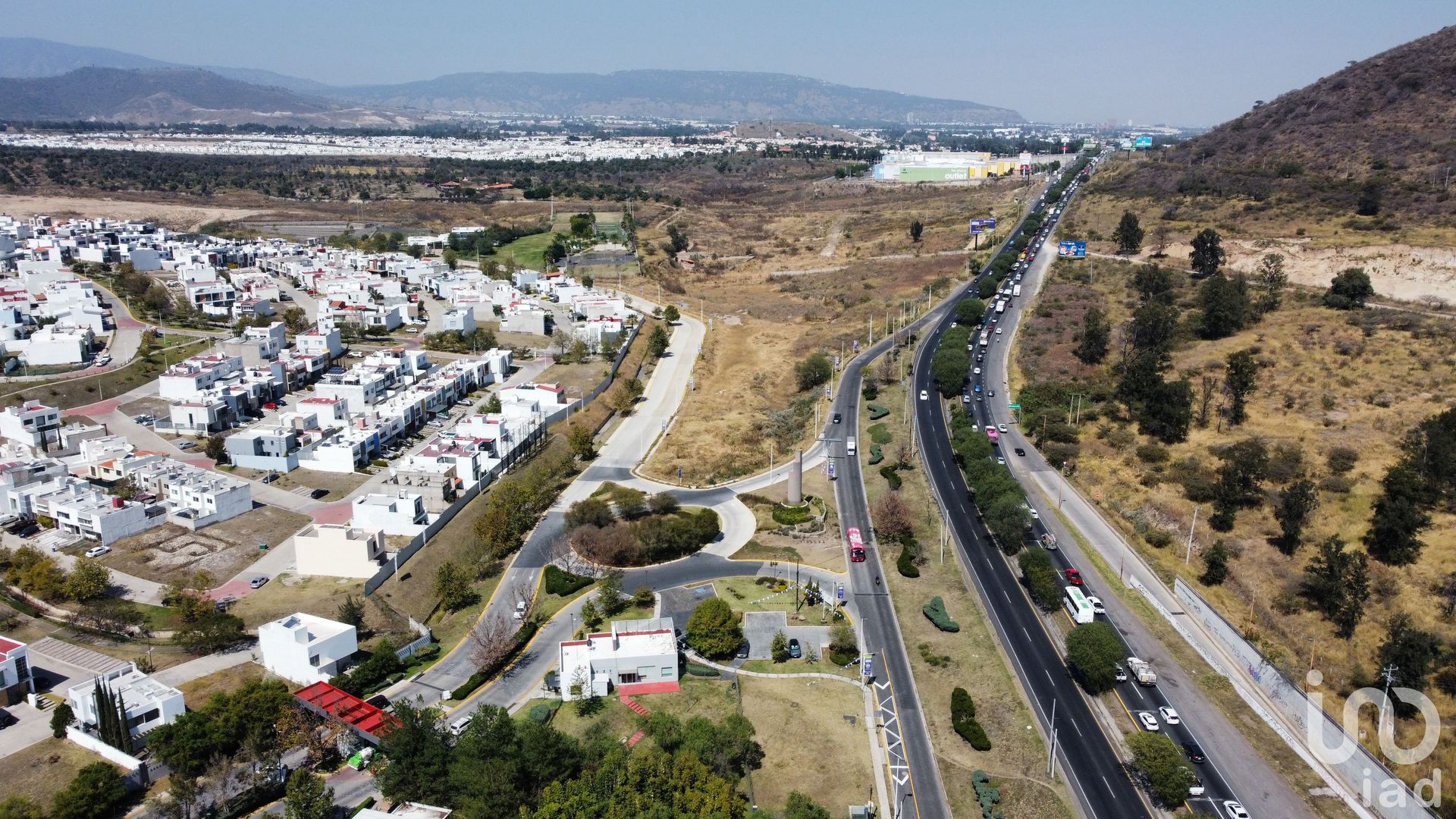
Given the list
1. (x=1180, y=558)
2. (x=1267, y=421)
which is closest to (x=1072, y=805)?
(x=1180, y=558)

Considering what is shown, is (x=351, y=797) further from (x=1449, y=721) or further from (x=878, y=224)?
(x=878, y=224)

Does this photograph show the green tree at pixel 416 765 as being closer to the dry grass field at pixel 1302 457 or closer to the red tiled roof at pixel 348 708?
the red tiled roof at pixel 348 708

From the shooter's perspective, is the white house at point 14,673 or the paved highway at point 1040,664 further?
the white house at point 14,673

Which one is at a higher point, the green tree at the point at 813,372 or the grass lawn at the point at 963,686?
the green tree at the point at 813,372

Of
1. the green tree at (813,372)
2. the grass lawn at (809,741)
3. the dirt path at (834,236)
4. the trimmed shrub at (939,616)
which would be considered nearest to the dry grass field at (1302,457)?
the trimmed shrub at (939,616)

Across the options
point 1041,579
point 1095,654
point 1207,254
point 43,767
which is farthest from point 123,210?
point 1095,654

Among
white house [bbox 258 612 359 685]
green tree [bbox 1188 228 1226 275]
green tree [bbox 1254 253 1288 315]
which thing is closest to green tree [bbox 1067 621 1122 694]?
white house [bbox 258 612 359 685]
